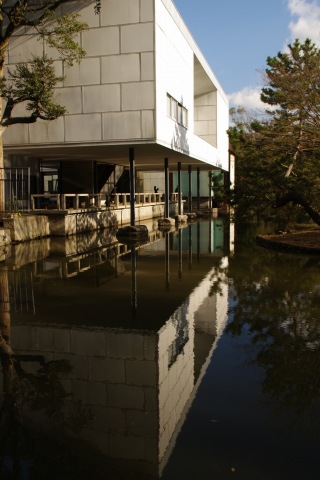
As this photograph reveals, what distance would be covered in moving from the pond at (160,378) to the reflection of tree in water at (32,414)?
1 cm

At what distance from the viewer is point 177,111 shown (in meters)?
24.3

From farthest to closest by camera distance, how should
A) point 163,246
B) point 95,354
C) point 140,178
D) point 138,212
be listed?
point 140,178
point 138,212
point 163,246
point 95,354

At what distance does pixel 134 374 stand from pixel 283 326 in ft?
8.95

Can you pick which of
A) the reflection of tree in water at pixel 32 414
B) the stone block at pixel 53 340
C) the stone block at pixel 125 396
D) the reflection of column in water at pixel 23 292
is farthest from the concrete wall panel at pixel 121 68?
the stone block at pixel 125 396

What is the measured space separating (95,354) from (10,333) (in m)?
1.56

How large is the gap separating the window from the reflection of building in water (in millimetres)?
16674

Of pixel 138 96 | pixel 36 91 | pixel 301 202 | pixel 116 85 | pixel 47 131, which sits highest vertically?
pixel 116 85

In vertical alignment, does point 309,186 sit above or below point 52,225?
above

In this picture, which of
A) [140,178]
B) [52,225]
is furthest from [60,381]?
[140,178]

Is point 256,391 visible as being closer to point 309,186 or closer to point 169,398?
point 169,398

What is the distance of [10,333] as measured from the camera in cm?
654

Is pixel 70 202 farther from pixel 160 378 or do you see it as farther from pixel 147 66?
pixel 160 378

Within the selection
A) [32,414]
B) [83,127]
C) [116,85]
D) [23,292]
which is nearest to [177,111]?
[116,85]

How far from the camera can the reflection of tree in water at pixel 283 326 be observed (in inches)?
183
